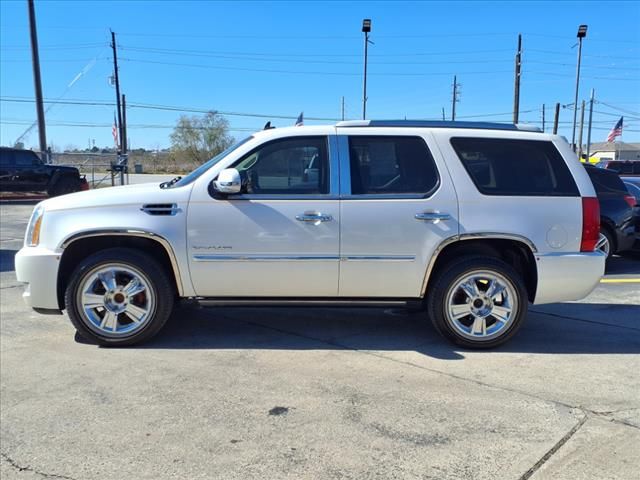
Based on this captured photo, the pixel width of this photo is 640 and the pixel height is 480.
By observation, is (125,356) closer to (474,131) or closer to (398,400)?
(398,400)

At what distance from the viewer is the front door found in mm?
4422

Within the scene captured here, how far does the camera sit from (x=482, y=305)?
15.1 ft

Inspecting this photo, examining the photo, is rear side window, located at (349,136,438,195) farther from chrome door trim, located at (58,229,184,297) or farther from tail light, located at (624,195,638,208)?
tail light, located at (624,195,638,208)

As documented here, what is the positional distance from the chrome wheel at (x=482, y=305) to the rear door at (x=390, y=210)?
34cm

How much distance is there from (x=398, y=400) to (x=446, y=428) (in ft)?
1.49

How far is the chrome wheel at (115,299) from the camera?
176 inches

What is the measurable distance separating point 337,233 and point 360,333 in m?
1.18

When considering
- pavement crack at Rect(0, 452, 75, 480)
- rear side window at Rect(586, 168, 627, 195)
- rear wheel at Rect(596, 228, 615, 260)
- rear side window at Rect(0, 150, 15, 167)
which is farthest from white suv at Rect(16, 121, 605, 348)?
rear side window at Rect(0, 150, 15, 167)

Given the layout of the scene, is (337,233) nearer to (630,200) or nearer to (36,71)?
(630,200)

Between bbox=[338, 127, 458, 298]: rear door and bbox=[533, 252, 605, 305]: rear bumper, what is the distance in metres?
0.86

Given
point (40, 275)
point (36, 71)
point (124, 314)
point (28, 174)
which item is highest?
point (36, 71)

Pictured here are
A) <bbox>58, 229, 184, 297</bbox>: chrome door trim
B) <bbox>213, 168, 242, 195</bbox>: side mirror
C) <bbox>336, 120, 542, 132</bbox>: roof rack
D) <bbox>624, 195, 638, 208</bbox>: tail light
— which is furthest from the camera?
<bbox>624, 195, 638, 208</bbox>: tail light

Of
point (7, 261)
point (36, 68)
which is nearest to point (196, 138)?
point (36, 68)

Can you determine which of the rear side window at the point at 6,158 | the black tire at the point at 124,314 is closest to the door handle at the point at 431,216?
the black tire at the point at 124,314
